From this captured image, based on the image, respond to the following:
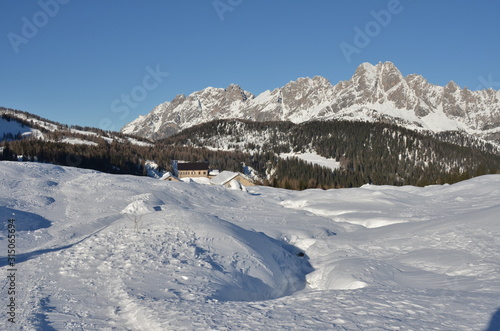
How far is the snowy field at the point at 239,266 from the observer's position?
9.39 m

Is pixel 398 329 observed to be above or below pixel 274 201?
below

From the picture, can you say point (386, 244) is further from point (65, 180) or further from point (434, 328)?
point (65, 180)

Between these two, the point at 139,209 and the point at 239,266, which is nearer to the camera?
the point at 239,266

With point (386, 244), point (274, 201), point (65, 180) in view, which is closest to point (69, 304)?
point (386, 244)

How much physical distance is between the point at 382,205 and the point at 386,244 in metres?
16.2

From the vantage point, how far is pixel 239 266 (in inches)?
644

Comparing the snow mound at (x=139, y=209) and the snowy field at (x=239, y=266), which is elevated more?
the snow mound at (x=139, y=209)

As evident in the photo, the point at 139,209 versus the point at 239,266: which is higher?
the point at 139,209

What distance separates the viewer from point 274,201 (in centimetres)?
4394

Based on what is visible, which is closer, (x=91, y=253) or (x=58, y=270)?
(x=58, y=270)

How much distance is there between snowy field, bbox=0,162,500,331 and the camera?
9.39 m

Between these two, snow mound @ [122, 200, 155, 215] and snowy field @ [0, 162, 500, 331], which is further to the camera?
snow mound @ [122, 200, 155, 215]

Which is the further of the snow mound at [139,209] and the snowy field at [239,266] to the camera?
the snow mound at [139,209]

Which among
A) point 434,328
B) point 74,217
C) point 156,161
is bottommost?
point 434,328
